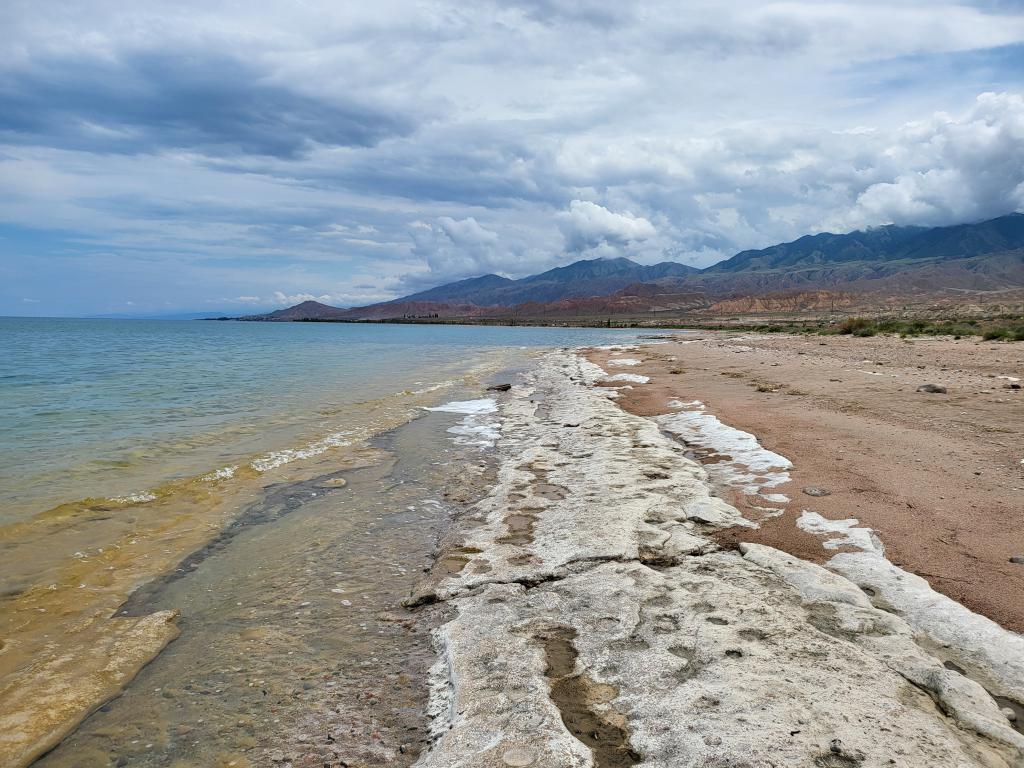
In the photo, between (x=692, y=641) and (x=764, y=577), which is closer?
(x=692, y=641)

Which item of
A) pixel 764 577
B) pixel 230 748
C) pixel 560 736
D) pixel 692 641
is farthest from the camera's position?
pixel 764 577

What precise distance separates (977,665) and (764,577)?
158 cm

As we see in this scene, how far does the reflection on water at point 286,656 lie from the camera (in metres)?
3.65

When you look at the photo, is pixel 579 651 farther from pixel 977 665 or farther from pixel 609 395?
pixel 609 395

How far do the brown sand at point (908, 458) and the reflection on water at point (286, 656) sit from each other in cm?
390

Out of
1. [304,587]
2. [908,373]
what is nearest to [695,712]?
[304,587]

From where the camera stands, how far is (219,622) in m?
5.22

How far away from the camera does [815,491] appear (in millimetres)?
7348

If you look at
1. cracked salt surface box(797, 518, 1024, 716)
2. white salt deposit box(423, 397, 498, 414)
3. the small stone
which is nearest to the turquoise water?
white salt deposit box(423, 397, 498, 414)

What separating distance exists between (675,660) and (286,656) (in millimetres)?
3099

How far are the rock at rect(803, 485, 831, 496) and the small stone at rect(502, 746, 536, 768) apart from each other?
18.4 ft

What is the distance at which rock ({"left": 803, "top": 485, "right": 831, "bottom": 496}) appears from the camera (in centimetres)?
726

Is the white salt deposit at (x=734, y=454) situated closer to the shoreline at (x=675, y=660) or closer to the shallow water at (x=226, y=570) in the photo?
the shoreline at (x=675, y=660)

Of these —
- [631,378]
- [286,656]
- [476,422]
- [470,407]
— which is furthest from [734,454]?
[631,378]
